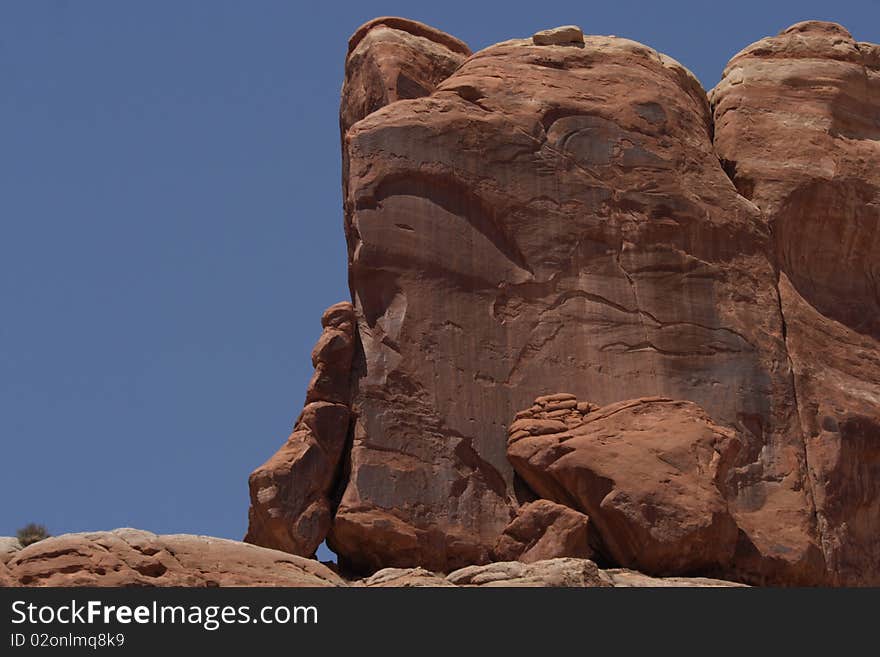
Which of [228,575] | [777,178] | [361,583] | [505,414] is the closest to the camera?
[228,575]

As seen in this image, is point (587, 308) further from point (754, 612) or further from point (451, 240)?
point (754, 612)

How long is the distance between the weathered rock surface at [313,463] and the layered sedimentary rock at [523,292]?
1.12 ft

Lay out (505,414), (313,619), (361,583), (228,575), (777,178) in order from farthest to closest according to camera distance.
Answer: (777,178)
(505,414)
(361,583)
(228,575)
(313,619)

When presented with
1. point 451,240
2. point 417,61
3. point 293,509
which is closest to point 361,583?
point 293,509

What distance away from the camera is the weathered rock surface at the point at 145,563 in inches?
1379

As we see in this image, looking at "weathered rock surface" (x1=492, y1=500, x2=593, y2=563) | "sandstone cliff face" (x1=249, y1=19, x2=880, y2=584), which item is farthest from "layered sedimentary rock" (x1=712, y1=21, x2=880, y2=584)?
"weathered rock surface" (x1=492, y1=500, x2=593, y2=563)

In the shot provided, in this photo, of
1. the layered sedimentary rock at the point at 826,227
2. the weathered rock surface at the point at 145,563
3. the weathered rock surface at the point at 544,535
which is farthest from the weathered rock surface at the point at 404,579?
the layered sedimentary rock at the point at 826,227

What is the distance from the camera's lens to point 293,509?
39781 millimetres

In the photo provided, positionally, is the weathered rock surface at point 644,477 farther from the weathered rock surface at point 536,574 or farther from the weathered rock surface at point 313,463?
the weathered rock surface at point 313,463

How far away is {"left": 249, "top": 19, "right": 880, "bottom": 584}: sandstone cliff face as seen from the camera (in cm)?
3994

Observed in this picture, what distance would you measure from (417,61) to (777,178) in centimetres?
645

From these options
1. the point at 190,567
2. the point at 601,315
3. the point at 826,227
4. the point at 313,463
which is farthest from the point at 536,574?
the point at 826,227

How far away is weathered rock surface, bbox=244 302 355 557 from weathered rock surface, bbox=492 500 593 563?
281cm

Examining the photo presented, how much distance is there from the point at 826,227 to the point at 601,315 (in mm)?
4905
